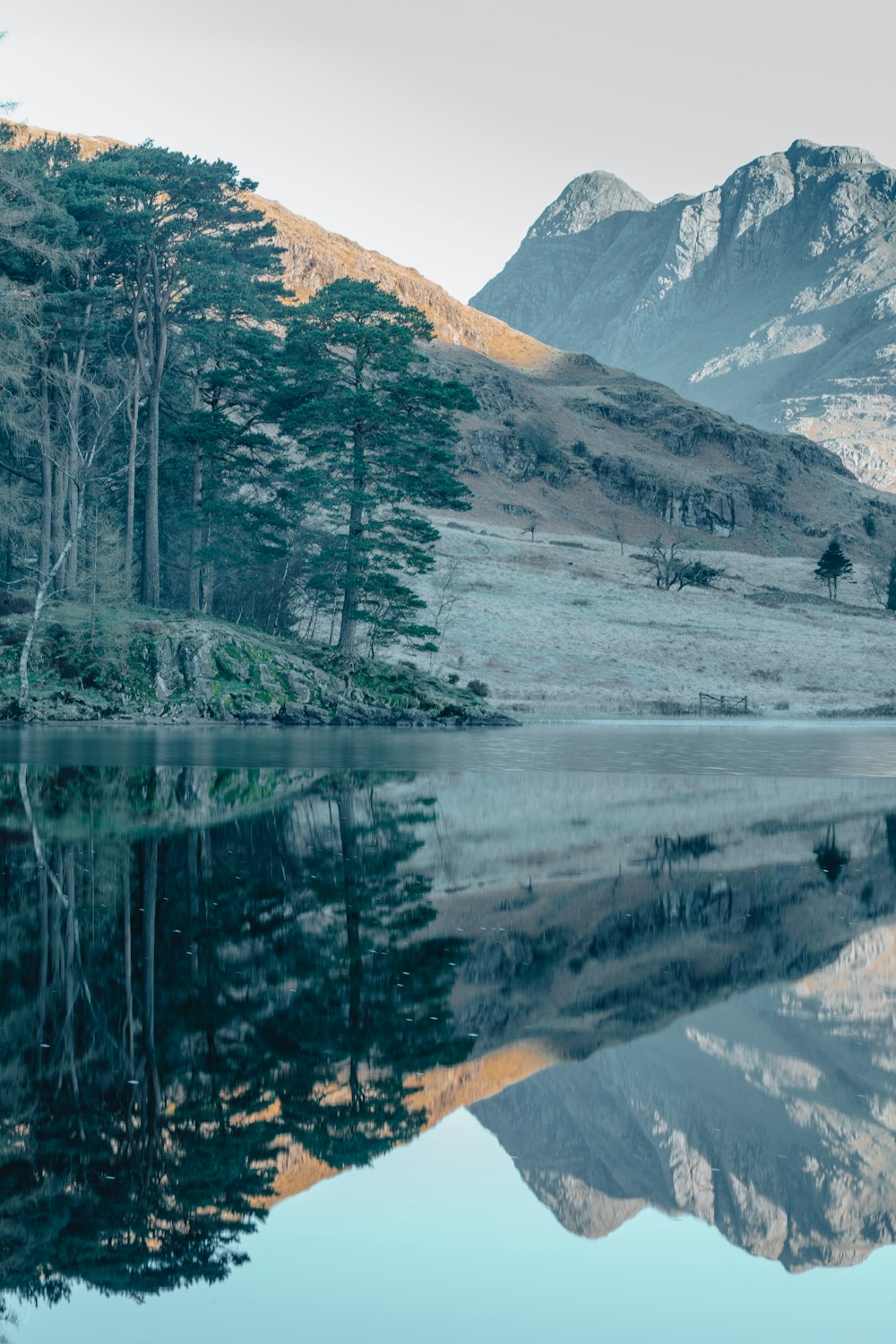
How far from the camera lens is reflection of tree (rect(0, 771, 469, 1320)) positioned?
4.68m

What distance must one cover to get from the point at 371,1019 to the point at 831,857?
854cm

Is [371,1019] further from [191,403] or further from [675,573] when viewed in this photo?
[675,573]

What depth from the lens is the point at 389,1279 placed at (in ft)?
14.3

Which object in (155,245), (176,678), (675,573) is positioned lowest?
(176,678)

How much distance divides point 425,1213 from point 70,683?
1501 inches

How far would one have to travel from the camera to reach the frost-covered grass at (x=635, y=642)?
60.0 m

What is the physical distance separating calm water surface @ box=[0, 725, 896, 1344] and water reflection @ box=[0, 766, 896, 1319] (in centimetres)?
2

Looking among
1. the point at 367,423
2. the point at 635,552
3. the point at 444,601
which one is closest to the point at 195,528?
the point at 367,423

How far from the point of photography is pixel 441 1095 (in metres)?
6.15

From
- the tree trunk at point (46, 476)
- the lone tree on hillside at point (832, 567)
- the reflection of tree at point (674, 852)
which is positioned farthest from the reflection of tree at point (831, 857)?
the lone tree on hillside at point (832, 567)

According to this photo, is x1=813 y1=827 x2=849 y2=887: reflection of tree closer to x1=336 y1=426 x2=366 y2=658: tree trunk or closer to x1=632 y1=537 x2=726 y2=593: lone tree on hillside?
x1=336 y1=426 x2=366 y2=658: tree trunk

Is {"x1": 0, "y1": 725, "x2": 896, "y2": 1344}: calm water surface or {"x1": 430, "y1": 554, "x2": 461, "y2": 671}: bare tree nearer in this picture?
{"x1": 0, "y1": 725, "x2": 896, "y2": 1344}: calm water surface

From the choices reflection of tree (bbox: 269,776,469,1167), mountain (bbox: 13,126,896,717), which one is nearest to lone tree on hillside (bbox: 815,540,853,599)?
mountain (bbox: 13,126,896,717)

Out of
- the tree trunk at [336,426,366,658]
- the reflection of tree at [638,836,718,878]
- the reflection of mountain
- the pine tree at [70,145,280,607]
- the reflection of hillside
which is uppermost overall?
the pine tree at [70,145,280,607]
